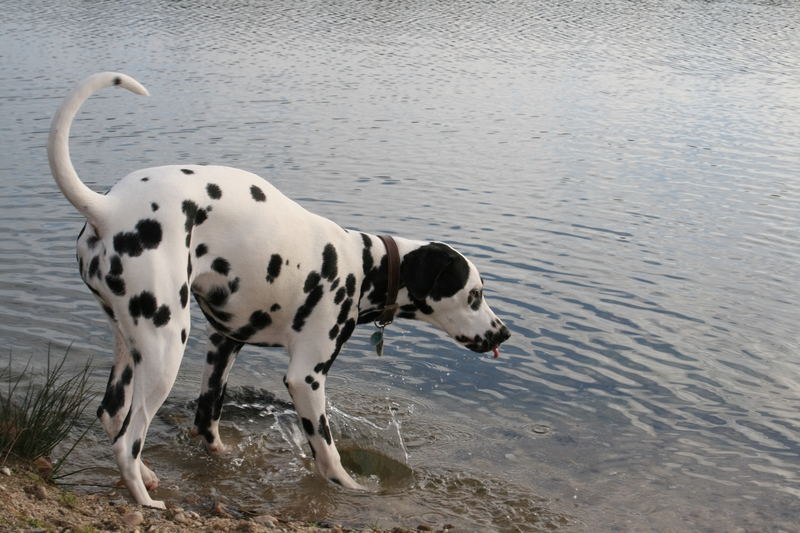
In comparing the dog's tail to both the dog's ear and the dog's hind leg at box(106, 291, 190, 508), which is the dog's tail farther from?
the dog's ear

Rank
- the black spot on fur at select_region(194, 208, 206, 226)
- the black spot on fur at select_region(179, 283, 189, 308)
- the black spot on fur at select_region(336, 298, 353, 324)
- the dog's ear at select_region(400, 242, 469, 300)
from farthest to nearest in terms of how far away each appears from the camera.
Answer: the dog's ear at select_region(400, 242, 469, 300), the black spot on fur at select_region(336, 298, 353, 324), the black spot on fur at select_region(194, 208, 206, 226), the black spot on fur at select_region(179, 283, 189, 308)

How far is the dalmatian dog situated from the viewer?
4773 mm

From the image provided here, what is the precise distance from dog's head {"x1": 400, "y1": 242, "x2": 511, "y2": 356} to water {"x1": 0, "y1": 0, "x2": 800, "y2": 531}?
0.91 metres

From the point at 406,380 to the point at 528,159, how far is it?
7648 millimetres

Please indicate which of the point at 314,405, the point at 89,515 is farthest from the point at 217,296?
the point at 89,515

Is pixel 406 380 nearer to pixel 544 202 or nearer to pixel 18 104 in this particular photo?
pixel 544 202

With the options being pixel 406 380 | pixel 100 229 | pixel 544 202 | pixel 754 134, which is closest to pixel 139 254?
pixel 100 229

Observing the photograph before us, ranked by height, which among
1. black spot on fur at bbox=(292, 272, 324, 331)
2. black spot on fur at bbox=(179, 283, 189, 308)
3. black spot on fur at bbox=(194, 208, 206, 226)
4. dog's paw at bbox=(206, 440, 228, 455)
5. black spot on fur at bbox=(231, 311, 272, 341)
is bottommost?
dog's paw at bbox=(206, 440, 228, 455)

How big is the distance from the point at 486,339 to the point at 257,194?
1.84 metres

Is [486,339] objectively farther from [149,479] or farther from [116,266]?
[116,266]

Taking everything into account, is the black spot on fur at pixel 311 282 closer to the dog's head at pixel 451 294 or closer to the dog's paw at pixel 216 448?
the dog's head at pixel 451 294

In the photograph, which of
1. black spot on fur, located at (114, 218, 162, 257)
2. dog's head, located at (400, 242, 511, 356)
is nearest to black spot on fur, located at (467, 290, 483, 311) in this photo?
dog's head, located at (400, 242, 511, 356)

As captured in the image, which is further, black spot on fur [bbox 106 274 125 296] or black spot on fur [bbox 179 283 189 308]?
black spot on fur [bbox 179 283 189 308]

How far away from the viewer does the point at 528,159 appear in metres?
14.9
